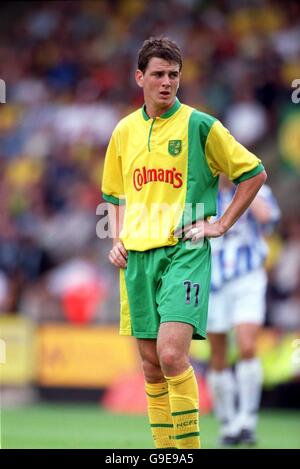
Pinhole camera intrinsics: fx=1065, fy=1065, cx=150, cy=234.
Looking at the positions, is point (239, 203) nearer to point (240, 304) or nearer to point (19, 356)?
point (240, 304)

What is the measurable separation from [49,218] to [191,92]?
115 inches

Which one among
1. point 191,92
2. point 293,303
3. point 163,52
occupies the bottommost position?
point 163,52

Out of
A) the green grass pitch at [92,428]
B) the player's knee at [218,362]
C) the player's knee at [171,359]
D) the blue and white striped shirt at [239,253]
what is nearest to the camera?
the player's knee at [171,359]

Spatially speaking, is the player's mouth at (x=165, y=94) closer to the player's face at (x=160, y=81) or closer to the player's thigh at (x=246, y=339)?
the player's face at (x=160, y=81)

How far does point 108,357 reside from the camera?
12789 millimetres

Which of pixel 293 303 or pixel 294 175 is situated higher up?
pixel 294 175

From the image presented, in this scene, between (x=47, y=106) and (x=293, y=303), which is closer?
(x=293, y=303)

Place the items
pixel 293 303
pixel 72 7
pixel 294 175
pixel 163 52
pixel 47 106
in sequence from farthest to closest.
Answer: pixel 72 7, pixel 47 106, pixel 294 175, pixel 293 303, pixel 163 52

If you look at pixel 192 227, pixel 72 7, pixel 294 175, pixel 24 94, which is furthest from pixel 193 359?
pixel 72 7

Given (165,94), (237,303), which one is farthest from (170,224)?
(237,303)

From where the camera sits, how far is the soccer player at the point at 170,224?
5.92 m

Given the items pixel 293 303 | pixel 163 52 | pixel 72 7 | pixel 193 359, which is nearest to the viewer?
pixel 163 52

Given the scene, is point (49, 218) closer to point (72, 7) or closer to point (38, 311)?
point (38, 311)

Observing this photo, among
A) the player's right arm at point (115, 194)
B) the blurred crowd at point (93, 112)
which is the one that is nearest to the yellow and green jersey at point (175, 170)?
the player's right arm at point (115, 194)
